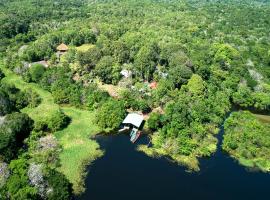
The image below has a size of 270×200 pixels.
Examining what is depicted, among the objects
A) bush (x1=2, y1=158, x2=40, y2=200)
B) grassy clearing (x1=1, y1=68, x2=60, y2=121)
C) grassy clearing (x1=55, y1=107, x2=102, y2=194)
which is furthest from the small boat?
bush (x1=2, y1=158, x2=40, y2=200)

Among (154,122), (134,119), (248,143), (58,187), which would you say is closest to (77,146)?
(134,119)

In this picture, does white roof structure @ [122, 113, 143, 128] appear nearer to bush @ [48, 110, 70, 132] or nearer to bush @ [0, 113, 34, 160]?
bush @ [48, 110, 70, 132]

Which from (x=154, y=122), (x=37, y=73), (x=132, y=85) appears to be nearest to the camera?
(x=154, y=122)

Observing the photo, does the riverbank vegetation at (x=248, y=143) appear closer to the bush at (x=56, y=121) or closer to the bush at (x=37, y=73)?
the bush at (x=56, y=121)

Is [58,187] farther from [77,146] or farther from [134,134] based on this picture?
[134,134]

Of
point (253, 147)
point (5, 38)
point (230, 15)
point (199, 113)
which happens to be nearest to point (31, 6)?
point (5, 38)

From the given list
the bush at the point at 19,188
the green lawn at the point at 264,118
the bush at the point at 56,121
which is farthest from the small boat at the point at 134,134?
the green lawn at the point at 264,118
